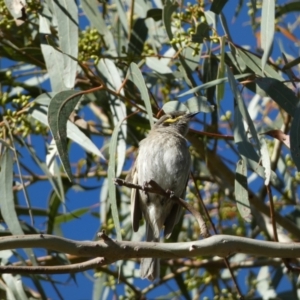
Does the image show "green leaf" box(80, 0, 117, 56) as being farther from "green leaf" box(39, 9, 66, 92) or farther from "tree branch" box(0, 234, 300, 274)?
"tree branch" box(0, 234, 300, 274)

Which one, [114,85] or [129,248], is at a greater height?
[114,85]

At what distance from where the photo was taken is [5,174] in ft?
12.2

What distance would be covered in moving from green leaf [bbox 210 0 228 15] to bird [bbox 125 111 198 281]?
0.69 m

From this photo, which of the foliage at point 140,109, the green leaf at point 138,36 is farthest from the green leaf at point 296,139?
the green leaf at point 138,36

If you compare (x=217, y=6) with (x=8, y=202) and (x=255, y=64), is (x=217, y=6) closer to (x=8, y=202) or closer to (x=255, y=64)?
(x=255, y=64)

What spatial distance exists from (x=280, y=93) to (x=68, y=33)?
39.4 inches

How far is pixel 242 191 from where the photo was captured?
Answer: 3.30m

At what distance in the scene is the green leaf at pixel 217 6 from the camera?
3.59 meters

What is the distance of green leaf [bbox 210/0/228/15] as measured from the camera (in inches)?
141

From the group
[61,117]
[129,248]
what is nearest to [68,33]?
[61,117]

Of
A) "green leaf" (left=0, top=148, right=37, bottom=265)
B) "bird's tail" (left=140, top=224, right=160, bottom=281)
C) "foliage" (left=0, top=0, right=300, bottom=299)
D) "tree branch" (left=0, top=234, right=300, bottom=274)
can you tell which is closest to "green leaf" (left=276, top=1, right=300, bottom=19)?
"foliage" (left=0, top=0, right=300, bottom=299)

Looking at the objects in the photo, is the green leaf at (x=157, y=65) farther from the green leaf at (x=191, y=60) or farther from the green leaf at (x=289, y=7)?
the green leaf at (x=289, y=7)

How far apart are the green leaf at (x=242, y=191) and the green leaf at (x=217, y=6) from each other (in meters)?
0.69

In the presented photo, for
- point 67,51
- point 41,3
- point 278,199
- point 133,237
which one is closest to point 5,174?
point 67,51
